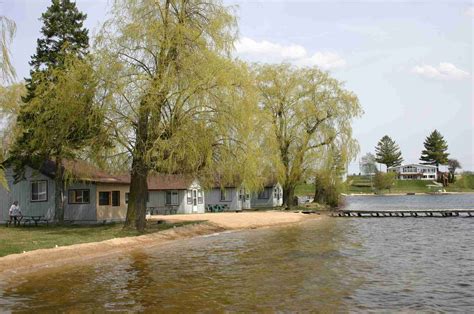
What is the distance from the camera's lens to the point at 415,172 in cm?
14950

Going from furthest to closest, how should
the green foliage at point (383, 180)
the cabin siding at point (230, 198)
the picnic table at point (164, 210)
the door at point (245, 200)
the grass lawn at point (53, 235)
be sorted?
the green foliage at point (383, 180)
the door at point (245, 200)
the cabin siding at point (230, 198)
the picnic table at point (164, 210)
the grass lawn at point (53, 235)

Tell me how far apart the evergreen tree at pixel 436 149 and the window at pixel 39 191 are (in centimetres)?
12101

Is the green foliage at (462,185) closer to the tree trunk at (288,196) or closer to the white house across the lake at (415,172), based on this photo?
the white house across the lake at (415,172)

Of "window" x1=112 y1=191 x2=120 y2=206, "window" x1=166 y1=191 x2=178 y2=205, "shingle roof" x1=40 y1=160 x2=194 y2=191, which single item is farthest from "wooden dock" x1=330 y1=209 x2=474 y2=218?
"window" x1=112 y1=191 x2=120 y2=206

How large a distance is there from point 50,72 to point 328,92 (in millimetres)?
27773

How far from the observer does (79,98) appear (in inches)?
990

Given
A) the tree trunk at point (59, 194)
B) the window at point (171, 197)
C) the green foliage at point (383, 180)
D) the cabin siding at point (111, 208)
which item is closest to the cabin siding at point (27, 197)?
the tree trunk at point (59, 194)

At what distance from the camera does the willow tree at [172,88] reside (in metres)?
24.6

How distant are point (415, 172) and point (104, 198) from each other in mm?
131265

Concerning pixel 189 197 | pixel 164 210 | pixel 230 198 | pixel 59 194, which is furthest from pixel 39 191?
pixel 230 198

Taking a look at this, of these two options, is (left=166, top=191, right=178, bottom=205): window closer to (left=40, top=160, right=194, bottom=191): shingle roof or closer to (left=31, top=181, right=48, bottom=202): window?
(left=40, top=160, right=194, bottom=191): shingle roof

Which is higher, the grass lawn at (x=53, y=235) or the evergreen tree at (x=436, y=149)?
the evergreen tree at (x=436, y=149)

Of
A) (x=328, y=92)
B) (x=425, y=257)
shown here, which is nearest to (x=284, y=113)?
(x=328, y=92)

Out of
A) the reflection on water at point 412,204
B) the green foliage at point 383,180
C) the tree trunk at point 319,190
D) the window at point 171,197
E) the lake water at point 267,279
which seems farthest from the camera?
the green foliage at point 383,180
